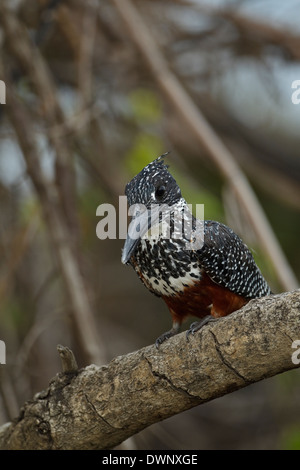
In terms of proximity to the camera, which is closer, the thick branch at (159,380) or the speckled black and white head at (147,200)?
the thick branch at (159,380)

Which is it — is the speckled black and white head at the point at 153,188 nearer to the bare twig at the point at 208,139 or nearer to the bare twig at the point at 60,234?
the bare twig at the point at 208,139

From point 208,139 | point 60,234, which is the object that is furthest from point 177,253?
point 208,139

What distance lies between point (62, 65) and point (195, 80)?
1.07 meters

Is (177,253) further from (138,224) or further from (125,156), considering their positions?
(125,156)

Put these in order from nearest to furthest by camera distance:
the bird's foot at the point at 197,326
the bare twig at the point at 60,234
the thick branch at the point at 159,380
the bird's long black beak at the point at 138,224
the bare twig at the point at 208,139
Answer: the thick branch at the point at 159,380, the bird's foot at the point at 197,326, the bird's long black beak at the point at 138,224, the bare twig at the point at 208,139, the bare twig at the point at 60,234

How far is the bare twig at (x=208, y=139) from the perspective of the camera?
3469 mm

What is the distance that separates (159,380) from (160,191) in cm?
75

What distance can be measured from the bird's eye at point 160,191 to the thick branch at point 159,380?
582 millimetres

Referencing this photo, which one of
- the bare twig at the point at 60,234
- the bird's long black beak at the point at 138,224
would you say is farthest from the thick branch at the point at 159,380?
the bare twig at the point at 60,234

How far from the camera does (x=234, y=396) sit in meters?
5.85

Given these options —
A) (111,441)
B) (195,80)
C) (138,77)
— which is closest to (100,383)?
(111,441)

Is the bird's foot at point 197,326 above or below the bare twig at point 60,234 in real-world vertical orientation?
below

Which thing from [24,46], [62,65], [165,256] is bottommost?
[165,256]

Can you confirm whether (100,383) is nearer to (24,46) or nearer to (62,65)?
(24,46)
